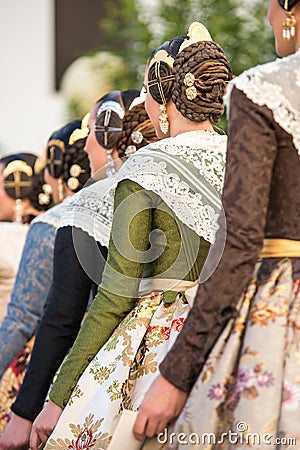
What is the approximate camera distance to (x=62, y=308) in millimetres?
2635

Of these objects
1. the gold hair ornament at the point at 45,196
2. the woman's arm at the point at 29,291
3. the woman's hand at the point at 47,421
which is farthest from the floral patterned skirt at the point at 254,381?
the gold hair ornament at the point at 45,196

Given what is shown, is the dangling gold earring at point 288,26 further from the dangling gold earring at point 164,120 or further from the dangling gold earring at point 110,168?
the dangling gold earring at point 110,168

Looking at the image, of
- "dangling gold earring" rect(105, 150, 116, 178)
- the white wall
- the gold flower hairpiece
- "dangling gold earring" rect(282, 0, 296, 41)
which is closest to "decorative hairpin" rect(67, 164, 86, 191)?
the gold flower hairpiece

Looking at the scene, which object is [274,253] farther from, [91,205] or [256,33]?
[256,33]

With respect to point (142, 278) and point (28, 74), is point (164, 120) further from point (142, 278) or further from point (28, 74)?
point (28, 74)

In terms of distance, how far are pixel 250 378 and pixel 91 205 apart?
0.95 metres

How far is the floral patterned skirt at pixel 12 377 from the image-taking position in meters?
3.35

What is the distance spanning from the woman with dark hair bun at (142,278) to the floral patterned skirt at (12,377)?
101 centimetres

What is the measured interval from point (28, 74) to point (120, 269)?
6041mm

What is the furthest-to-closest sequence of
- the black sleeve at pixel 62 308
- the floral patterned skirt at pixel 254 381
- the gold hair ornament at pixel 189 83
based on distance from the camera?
the black sleeve at pixel 62 308 → the gold hair ornament at pixel 189 83 → the floral patterned skirt at pixel 254 381

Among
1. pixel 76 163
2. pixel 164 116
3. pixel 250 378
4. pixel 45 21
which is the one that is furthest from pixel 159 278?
pixel 45 21

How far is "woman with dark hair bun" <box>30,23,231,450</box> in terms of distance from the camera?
221 cm

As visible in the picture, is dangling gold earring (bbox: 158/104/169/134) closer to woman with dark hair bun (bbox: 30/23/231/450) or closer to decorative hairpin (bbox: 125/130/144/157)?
woman with dark hair bun (bbox: 30/23/231/450)

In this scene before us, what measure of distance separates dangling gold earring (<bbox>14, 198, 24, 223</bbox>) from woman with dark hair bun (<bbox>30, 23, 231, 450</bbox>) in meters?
1.74
